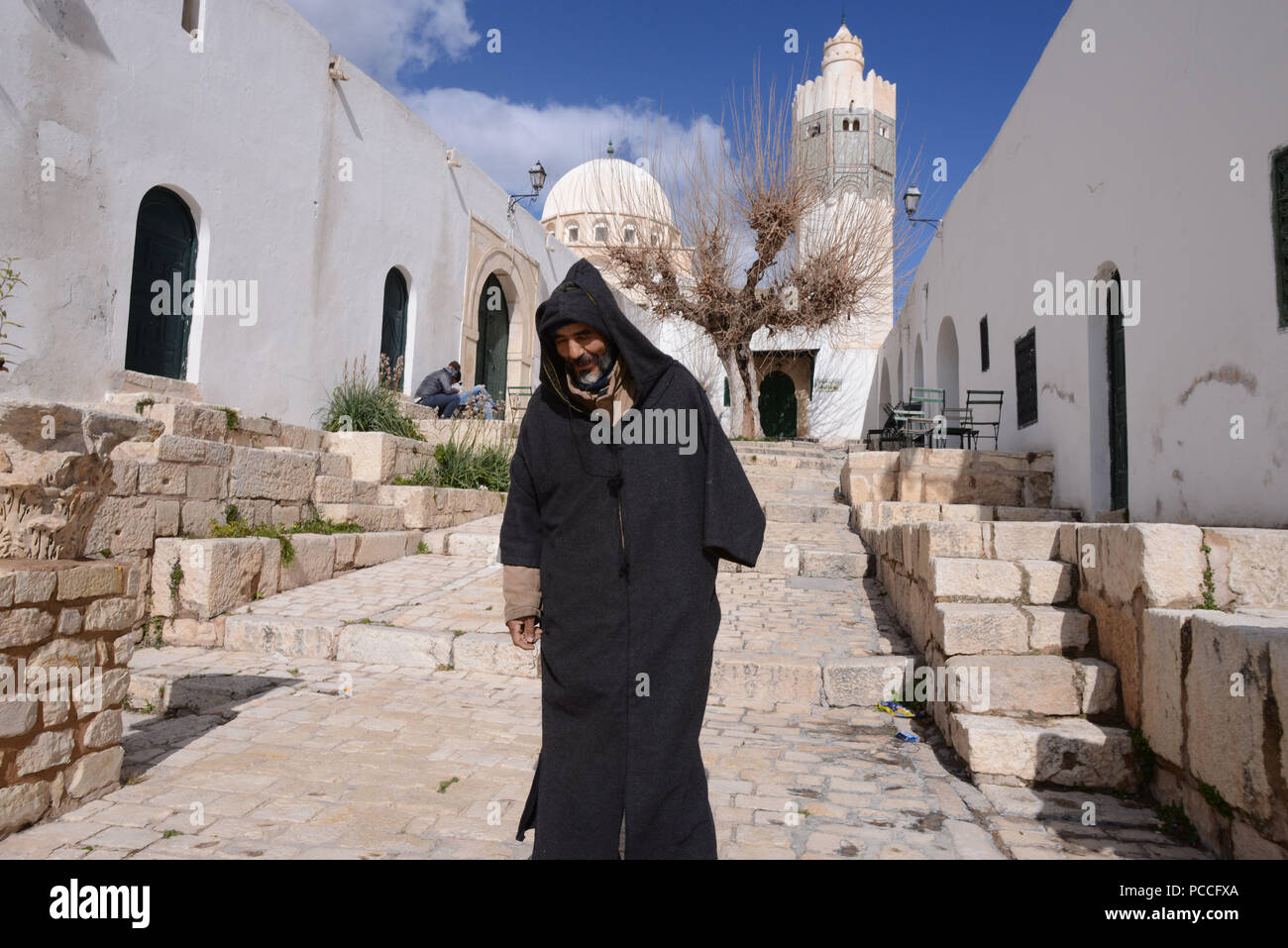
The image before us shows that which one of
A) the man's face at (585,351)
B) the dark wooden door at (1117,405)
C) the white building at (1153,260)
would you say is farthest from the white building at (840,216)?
the man's face at (585,351)

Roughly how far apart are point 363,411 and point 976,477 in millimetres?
7308

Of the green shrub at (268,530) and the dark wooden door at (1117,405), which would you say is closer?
the green shrub at (268,530)

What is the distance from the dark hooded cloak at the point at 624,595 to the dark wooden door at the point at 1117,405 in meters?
6.17

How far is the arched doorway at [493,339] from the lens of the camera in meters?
15.1

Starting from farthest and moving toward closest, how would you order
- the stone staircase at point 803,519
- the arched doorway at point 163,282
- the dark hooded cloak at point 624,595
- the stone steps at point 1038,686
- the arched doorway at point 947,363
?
the arched doorway at point 947,363 < the arched doorway at point 163,282 < the stone staircase at point 803,519 < the stone steps at point 1038,686 < the dark hooded cloak at point 624,595

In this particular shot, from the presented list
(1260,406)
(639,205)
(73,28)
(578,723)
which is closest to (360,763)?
(578,723)

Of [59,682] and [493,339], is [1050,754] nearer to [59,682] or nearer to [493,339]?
[59,682]

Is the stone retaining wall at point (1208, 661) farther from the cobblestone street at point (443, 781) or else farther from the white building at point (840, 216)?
the white building at point (840, 216)

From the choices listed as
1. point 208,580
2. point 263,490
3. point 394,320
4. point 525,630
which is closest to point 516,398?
point 394,320

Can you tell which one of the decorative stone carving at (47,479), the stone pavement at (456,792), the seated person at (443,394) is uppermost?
the seated person at (443,394)

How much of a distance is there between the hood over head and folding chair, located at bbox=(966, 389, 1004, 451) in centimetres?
844

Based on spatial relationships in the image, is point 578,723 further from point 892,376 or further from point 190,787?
point 892,376

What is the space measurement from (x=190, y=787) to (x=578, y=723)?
2.00m
